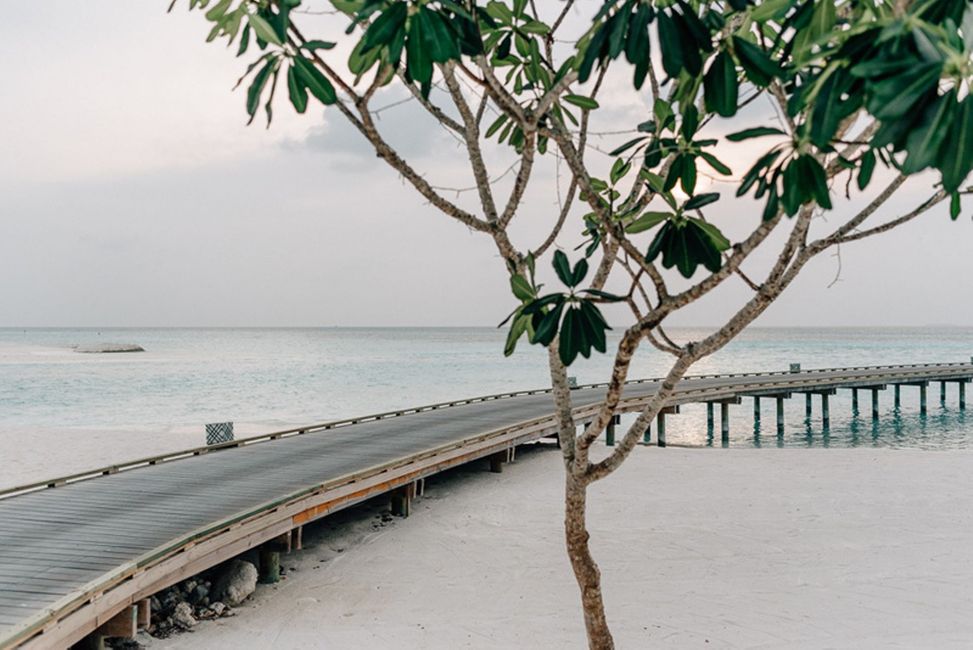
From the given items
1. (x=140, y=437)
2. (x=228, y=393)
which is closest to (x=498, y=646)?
(x=140, y=437)

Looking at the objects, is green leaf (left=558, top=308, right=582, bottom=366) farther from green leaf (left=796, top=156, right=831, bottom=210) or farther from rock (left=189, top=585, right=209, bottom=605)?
rock (left=189, top=585, right=209, bottom=605)

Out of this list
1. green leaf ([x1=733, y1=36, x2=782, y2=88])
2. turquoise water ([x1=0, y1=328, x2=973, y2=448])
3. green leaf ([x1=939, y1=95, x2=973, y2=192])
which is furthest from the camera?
turquoise water ([x1=0, y1=328, x2=973, y2=448])

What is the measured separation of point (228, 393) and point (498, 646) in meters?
41.3

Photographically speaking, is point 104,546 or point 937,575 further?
point 937,575

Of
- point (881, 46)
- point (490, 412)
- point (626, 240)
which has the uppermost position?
point (881, 46)

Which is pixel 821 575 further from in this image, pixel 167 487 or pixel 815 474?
pixel 167 487

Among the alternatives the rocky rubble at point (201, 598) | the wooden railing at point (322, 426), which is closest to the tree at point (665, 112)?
the rocky rubble at point (201, 598)

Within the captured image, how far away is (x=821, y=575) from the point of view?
8.57 metres

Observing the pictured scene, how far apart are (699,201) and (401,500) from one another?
380 inches

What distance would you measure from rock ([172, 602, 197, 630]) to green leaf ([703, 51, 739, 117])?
693 cm

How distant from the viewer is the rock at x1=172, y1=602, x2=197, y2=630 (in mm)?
6957

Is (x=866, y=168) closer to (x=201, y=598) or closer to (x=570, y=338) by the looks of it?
(x=570, y=338)

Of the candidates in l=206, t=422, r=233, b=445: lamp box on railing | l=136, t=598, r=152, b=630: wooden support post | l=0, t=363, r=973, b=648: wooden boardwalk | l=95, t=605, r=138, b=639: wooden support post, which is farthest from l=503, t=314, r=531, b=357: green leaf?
l=206, t=422, r=233, b=445: lamp box on railing

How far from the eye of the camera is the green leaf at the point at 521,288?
114 inches
